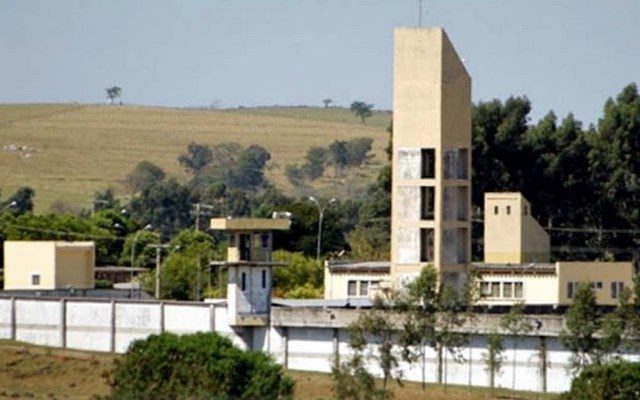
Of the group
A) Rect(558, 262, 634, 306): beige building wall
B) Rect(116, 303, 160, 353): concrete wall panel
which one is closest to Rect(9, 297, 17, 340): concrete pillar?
Rect(116, 303, 160, 353): concrete wall panel

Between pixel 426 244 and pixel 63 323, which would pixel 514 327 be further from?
pixel 426 244

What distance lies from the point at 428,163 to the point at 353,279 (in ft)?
21.1

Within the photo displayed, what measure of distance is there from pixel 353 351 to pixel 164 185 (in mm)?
115922

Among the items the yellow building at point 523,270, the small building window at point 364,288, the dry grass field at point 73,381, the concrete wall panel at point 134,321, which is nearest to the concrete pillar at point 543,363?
the dry grass field at point 73,381

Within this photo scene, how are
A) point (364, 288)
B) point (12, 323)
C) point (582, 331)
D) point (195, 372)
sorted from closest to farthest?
point (195, 372), point (582, 331), point (12, 323), point (364, 288)

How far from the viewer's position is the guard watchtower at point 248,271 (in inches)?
3408

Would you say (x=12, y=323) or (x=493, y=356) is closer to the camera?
(x=493, y=356)

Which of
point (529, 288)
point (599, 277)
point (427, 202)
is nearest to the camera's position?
point (427, 202)

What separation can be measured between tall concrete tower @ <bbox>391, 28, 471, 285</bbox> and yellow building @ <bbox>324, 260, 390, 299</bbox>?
309 cm

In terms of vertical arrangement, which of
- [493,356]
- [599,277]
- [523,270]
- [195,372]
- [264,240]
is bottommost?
[195,372]

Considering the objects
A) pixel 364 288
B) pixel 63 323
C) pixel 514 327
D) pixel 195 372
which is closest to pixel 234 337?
pixel 63 323

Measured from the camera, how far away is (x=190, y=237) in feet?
443

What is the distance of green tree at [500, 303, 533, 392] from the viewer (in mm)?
80856

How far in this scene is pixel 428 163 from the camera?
99.2 m
